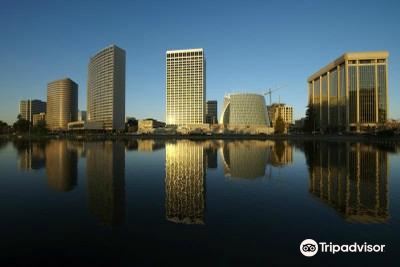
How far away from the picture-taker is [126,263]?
10836 millimetres

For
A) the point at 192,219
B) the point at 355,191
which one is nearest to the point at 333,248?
the point at 192,219

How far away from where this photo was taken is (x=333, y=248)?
1241 centimetres

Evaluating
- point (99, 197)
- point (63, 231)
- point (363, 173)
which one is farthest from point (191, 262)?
point (363, 173)

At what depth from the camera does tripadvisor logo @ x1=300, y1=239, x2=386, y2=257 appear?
1207 centimetres

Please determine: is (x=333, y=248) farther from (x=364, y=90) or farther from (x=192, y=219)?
(x=364, y=90)

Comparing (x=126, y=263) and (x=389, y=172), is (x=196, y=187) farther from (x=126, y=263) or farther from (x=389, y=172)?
(x=389, y=172)

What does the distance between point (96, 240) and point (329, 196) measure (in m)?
16.8

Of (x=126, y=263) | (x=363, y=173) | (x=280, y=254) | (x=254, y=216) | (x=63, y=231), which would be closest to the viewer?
(x=126, y=263)

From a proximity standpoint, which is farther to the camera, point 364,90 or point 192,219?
point 364,90

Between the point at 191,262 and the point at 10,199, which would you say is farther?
the point at 10,199

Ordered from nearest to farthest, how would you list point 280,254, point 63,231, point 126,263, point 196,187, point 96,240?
point 126,263
point 280,254
point 96,240
point 63,231
point 196,187

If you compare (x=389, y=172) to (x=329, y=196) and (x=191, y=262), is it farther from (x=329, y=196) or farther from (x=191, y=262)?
(x=191, y=262)

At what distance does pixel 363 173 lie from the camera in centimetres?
3012


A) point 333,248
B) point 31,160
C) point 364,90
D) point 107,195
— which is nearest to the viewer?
point 333,248
